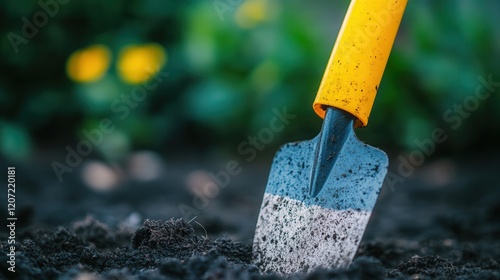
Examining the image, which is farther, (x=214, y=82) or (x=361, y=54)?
(x=214, y=82)

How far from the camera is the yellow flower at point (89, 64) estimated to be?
3676 millimetres

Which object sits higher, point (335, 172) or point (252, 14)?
point (252, 14)

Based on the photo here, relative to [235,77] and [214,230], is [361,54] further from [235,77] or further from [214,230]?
[235,77]

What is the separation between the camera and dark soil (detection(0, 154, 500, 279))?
1.40 meters

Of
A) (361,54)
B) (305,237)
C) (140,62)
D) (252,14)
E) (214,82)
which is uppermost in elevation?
(252,14)

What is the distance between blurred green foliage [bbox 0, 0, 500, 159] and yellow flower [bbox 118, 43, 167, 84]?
0.08 metres

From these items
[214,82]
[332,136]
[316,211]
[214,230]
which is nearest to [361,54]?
[332,136]

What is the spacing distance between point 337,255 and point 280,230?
16 centimetres

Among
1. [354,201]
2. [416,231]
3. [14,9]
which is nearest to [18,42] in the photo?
[14,9]

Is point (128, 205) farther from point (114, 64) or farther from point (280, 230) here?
point (280, 230)

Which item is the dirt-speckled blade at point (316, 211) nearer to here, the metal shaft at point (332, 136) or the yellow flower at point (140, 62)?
the metal shaft at point (332, 136)

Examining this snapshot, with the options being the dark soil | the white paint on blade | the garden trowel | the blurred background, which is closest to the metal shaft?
the garden trowel

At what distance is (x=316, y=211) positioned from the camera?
60.4 inches

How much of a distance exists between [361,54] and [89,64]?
2434 mm
